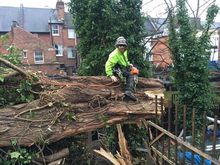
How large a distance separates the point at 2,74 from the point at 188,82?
7316mm

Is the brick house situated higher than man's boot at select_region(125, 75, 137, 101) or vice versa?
the brick house

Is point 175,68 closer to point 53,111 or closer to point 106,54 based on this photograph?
point 106,54

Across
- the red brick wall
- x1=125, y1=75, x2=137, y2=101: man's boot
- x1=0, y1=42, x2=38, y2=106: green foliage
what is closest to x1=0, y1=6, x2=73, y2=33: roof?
the red brick wall

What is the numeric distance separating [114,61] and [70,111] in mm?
1863

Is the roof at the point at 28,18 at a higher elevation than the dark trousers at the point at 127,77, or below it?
higher

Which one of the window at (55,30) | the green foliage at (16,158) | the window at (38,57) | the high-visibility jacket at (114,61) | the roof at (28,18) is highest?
the roof at (28,18)

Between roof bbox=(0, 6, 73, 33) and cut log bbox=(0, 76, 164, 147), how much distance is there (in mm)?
29121

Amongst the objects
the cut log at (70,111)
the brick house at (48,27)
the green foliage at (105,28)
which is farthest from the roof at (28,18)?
the cut log at (70,111)

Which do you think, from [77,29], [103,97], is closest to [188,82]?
[77,29]

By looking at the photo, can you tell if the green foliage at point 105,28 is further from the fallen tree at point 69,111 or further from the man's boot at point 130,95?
the man's boot at point 130,95

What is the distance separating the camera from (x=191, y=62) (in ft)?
37.1

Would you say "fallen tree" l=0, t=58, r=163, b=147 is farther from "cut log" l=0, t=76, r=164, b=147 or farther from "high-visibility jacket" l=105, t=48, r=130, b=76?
"high-visibility jacket" l=105, t=48, r=130, b=76

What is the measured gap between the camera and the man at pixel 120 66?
7.40 m

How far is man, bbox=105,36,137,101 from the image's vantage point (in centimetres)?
740
